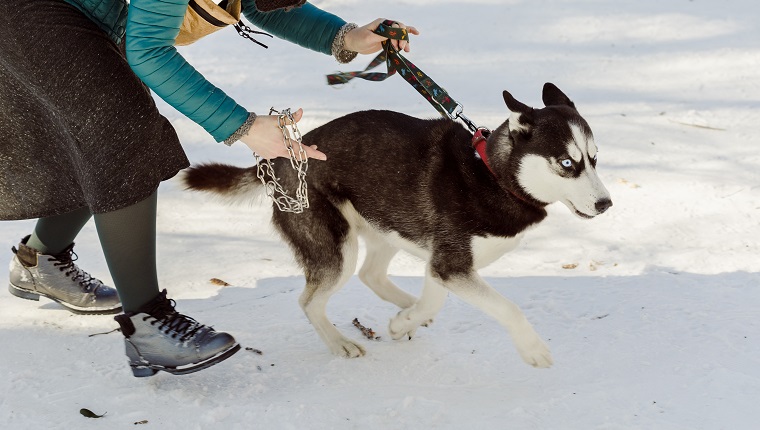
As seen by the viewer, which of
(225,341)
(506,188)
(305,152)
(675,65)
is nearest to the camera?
(305,152)

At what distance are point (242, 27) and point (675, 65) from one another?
4.63m

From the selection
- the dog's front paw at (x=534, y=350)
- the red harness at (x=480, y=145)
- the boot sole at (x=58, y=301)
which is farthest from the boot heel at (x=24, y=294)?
the dog's front paw at (x=534, y=350)

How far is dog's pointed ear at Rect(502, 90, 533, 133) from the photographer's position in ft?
10.6

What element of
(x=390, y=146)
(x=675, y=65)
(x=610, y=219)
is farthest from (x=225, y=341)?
(x=675, y=65)

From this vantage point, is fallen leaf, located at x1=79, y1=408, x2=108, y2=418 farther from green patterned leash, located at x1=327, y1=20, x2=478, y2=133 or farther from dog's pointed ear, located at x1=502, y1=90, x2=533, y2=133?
dog's pointed ear, located at x1=502, y1=90, x2=533, y2=133

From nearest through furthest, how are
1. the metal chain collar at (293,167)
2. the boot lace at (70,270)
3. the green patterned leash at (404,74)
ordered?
the metal chain collar at (293,167), the green patterned leash at (404,74), the boot lace at (70,270)

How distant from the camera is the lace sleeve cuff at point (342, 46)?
3461 millimetres

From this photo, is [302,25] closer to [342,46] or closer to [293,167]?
[342,46]

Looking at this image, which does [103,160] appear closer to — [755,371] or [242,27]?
[242,27]

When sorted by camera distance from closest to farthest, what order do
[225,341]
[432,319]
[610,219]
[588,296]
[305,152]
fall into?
[305,152] → [225,341] → [432,319] → [588,296] → [610,219]

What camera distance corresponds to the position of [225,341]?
3.08 meters

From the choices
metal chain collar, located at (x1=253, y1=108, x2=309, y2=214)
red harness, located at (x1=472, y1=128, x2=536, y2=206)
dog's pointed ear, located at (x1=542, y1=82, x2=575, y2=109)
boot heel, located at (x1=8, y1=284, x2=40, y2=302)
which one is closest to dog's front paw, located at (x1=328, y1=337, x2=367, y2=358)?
metal chain collar, located at (x1=253, y1=108, x2=309, y2=214)

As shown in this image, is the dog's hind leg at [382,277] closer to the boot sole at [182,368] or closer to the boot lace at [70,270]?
the boot sole at [182,368]

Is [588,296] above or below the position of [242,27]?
below
